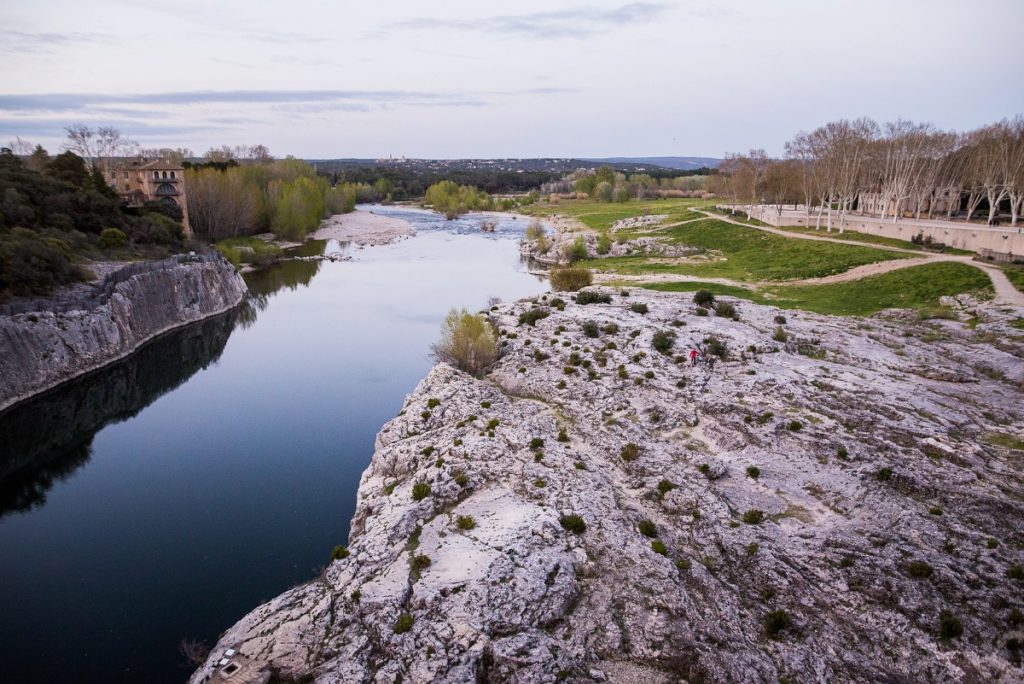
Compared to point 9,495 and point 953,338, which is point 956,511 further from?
point 9,495

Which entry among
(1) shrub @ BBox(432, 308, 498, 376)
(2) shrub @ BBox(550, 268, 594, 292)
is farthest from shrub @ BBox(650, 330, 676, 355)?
(2) shrub @ BBox(550, 268, 594, 292)

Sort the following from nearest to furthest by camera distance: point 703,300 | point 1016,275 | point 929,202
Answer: point 703,300 → point 1016,275 → point 929,202

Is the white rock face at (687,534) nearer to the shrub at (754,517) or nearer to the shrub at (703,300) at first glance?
the shrub at (754,517)

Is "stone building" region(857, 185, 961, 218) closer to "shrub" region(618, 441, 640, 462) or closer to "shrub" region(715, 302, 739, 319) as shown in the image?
"shrub" region(715, 302, 739, 319)

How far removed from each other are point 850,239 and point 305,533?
6798cm

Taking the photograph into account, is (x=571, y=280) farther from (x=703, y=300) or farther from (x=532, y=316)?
(x=532, y=316)

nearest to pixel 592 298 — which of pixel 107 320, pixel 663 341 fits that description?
pixel 663 341

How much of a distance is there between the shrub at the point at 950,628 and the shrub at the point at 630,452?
449 inches

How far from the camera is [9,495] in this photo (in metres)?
32.0

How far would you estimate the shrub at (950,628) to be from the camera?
656 inches

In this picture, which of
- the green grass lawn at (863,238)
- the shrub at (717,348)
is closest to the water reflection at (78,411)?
the shrub at (717,348)

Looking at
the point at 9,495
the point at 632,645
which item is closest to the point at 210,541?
the point at 9,495

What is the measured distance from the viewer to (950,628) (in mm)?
16688

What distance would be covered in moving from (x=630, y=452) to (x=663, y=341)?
10468 millimetres
